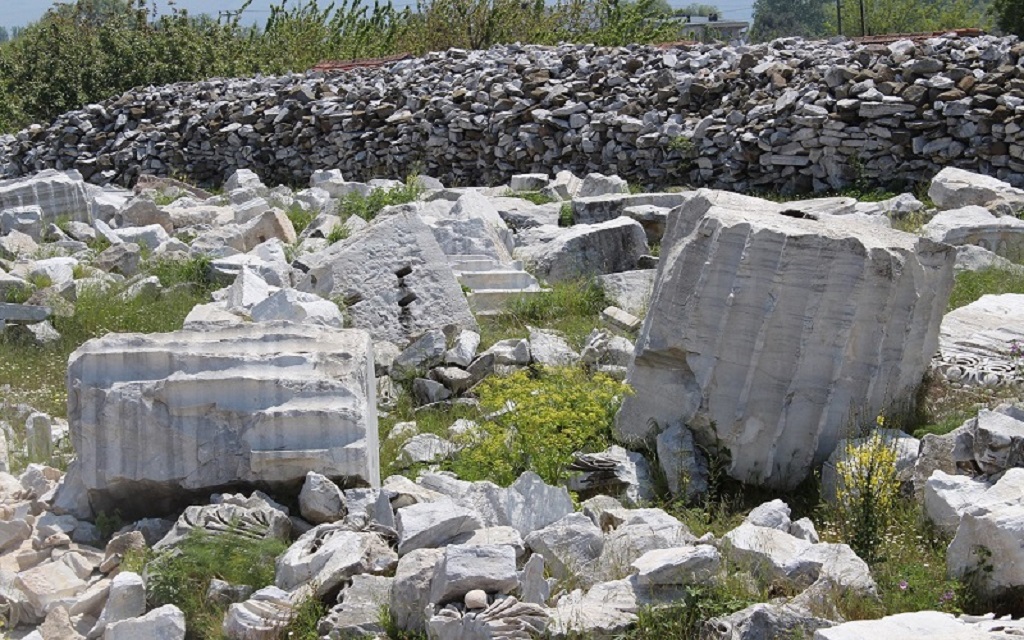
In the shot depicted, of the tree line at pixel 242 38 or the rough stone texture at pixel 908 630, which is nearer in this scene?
the rough stone texture at pixel 908 630

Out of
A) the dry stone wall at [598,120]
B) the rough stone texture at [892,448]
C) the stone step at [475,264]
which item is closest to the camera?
the rough stone texture at [892,448]

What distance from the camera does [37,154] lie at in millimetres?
20719

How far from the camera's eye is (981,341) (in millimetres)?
7391

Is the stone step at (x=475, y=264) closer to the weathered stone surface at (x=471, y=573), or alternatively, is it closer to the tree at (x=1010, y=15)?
the weathered stone surface at (x=471, y=573)

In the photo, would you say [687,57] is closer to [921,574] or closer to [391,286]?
[391,286]

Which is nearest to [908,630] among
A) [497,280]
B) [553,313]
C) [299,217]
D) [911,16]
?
[553,313]

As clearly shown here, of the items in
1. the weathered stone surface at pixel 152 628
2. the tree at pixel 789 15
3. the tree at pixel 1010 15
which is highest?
the tree at pixel 789 15

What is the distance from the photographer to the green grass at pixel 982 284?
9.02 metres

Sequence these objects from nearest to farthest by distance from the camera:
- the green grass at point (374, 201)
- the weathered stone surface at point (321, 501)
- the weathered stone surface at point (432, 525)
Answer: the weathered stone surface at point (432, 525), the weathered stone surface at point (321, 501), the green grass at point (374, 201)

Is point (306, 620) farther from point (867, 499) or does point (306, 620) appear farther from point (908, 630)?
point (867, 499)

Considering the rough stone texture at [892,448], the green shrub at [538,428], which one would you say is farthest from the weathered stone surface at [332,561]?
the rough stone texture at [892,448]

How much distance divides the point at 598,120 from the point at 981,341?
8.85 metres

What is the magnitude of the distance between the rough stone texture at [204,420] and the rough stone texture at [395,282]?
105 inches

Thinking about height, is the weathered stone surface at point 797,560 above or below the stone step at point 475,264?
below
